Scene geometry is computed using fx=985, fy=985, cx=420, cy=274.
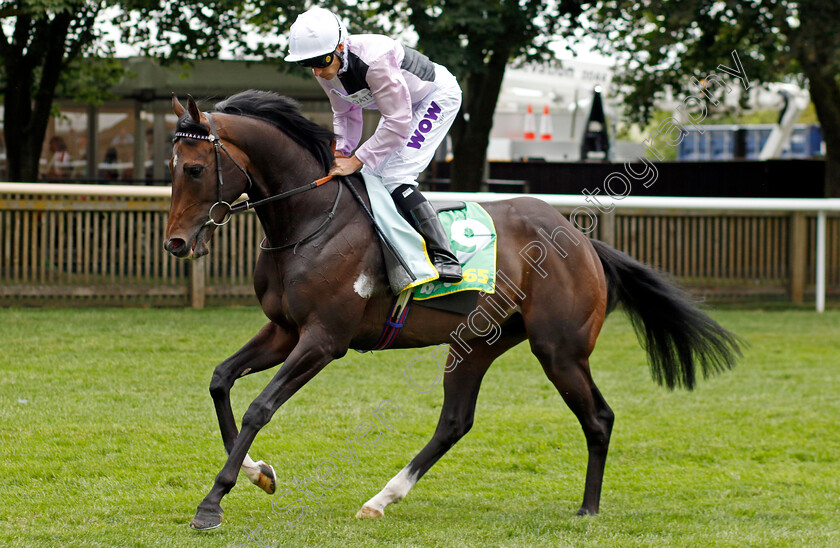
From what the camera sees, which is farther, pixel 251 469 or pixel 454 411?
pixel 454 411

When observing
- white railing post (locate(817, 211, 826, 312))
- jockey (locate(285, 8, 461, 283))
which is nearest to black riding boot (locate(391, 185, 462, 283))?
jockey (locate(285, 8, 461, 283))

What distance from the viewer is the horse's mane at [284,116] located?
4.29m

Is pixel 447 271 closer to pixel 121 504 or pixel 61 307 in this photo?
pixel 121 504

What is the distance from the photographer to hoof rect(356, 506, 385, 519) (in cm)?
443

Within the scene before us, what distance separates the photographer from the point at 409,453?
572 centimetres

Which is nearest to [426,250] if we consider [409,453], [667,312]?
[667,312]

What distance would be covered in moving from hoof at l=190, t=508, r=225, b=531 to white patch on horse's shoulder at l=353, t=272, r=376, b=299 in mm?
1070

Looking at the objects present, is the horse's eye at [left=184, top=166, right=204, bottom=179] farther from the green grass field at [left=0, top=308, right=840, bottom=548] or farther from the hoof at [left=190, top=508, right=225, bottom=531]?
the green grass field at [left=0, top=308, right=840, bottom=548]

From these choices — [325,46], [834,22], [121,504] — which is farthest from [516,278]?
[834,22]

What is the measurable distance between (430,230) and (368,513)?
1.31m

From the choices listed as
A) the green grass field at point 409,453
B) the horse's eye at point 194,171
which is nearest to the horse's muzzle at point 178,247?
the horse's eye at point 194,171

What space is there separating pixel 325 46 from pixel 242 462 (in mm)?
1731

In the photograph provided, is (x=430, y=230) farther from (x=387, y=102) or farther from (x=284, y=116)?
(x=284, y=116)

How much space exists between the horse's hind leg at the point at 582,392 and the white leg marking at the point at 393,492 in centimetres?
82
